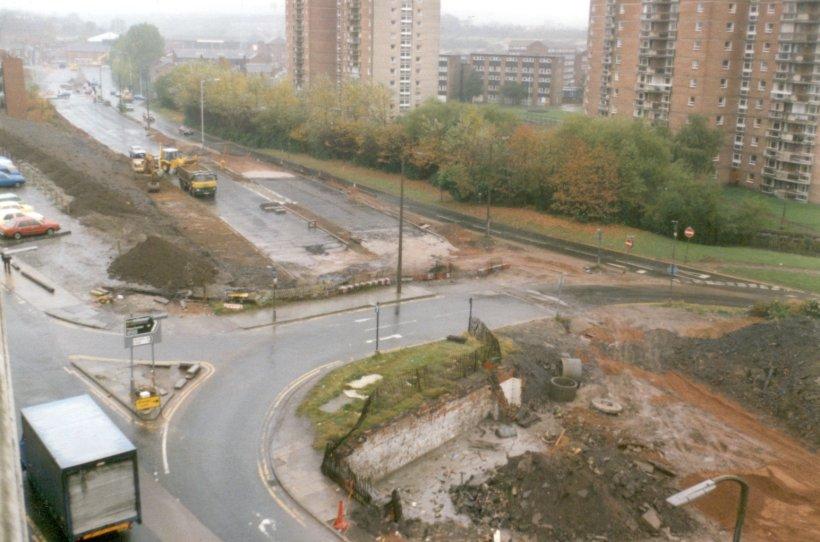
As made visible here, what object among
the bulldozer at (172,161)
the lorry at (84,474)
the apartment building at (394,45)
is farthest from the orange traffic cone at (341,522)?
the apartment building at (394,45)

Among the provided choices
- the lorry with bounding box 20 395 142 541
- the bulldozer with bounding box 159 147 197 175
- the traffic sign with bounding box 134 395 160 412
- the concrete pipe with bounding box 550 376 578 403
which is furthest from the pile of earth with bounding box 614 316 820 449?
the bulldozer with bounding box 159 147 197 175

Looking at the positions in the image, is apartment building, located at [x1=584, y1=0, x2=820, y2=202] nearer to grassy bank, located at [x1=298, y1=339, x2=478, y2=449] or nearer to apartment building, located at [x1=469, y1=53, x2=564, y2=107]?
grassy bank, located at [x1=298, y1=339, x2=478, y2=449]

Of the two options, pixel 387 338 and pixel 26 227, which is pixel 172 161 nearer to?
pixel 26 227

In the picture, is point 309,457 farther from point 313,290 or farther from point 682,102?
point 682,102

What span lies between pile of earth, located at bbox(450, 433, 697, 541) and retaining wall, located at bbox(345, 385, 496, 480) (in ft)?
7.30

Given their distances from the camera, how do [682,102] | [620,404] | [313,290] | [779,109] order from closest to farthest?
[620,404], [313,290], [779,109], [682,102]

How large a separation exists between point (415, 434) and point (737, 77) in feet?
246

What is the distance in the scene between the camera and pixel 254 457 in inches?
872

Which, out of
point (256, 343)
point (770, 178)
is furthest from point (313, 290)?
point (770, 178)

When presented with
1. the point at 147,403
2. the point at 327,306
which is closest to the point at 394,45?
the point at 327,306

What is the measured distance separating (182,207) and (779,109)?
199ft

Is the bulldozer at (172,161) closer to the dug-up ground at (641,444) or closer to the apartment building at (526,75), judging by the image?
the dug-up ground at (641,444)

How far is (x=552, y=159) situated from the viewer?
60562 mm

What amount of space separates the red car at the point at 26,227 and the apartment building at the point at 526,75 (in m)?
125
